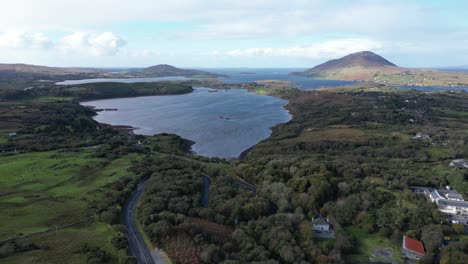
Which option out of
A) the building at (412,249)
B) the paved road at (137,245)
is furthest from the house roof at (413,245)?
the paved road at (137,245)

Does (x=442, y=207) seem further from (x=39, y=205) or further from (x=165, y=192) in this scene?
(x=39, y=205)

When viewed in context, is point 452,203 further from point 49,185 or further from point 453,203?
point 49,185

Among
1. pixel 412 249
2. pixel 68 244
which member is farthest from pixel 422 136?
pixel 68 244

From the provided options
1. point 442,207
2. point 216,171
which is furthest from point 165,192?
point 442,207

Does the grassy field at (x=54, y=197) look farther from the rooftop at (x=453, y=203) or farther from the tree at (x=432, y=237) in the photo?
the rooftop at (x=453, y=203)

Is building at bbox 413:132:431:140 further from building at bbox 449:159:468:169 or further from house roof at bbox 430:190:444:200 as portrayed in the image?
house roof at bbox 430:190:444:200

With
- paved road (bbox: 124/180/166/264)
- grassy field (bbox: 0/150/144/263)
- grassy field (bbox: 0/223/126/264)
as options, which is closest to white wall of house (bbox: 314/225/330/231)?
paved road (bbox: 124/180/166/264)
